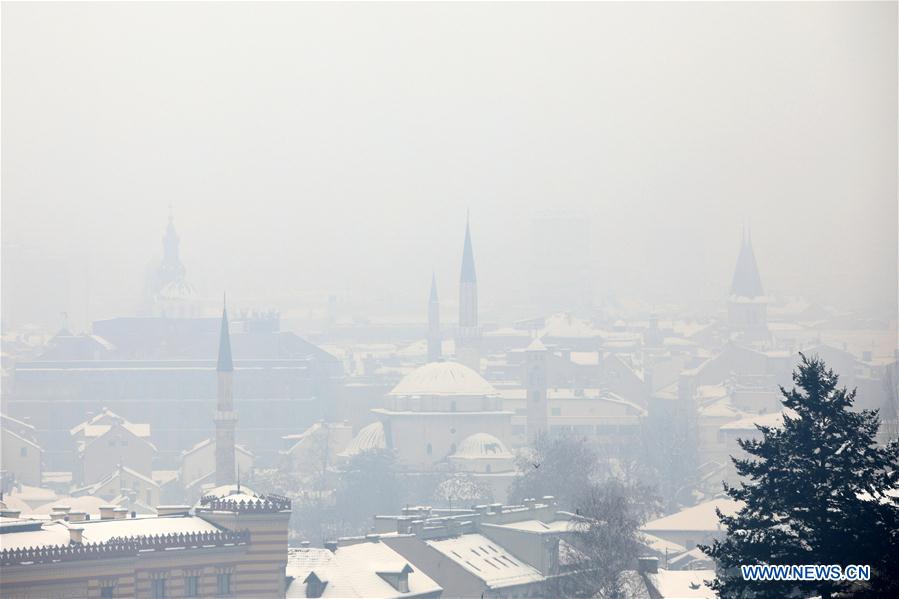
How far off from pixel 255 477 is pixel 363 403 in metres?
45.2

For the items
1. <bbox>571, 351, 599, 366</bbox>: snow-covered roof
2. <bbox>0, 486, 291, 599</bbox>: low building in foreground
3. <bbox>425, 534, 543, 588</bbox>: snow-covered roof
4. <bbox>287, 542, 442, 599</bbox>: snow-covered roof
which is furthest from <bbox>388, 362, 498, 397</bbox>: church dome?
<bbox>0, 486, 291, 599</bbox>: low building in foreground

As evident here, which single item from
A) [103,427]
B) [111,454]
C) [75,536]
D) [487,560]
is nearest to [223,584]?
[75,536]

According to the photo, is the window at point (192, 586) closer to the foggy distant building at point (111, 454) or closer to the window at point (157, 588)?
the window at point (157, 588)

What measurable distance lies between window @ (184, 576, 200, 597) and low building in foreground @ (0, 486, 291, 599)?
0.6 inches

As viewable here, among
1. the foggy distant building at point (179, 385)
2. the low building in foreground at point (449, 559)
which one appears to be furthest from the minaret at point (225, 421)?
the foggy distant building at point (179, 385)

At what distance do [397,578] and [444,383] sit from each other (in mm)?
72508

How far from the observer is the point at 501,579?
158 feet

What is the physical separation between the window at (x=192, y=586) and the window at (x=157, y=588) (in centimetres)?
55

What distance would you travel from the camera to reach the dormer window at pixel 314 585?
40.8 metres

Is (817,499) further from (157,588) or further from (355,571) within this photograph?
(355,571)

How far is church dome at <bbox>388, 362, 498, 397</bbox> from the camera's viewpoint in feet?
377

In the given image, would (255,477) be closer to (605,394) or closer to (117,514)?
(605,394)

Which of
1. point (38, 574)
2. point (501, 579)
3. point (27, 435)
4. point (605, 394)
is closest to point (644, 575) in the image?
point (501, 579)

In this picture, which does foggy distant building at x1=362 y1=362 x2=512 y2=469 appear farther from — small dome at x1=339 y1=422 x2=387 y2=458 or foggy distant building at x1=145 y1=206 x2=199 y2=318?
foggy distant building at x1=145 y1=206 x2=199 y2=318
